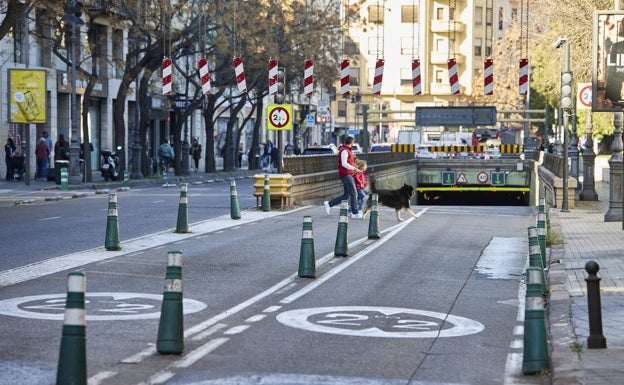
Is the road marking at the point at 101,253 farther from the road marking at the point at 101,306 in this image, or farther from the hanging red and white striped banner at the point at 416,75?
the hanging red and white striped banner at the point at 416,75

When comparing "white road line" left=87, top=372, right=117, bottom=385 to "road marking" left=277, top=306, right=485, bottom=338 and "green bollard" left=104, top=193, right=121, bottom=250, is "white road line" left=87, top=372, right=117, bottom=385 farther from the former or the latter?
"green bollard" left=104, top=193, right=121, bottom=250

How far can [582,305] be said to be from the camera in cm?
1374

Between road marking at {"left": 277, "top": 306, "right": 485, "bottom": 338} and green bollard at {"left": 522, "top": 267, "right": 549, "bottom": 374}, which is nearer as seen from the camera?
green bollard at {"left": 522, "top": 267, "right": 549, "bottom": 374}

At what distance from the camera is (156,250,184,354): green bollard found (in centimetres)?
1025

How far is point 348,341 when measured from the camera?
1146 centimetres

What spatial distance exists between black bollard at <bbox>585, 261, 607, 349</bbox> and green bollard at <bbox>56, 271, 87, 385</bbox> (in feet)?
13.0

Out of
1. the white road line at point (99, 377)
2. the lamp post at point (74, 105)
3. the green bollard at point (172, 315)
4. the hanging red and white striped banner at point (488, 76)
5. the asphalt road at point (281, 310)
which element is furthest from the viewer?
the lamp post at point (74, 105)

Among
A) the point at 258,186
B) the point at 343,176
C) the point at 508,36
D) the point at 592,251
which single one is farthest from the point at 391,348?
the point at 508,36

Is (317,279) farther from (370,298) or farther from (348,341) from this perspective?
(348,341)


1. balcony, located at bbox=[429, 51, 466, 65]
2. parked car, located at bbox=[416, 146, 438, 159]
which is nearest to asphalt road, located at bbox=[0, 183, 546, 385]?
parked car, located at bbox=[416, 146, 438, 159]

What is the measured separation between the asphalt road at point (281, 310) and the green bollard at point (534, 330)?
0.36ft

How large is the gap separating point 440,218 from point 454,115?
3473cm

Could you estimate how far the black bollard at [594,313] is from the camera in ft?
34.1

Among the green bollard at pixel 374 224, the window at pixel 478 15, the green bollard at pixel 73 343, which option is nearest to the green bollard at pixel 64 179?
the green bollard at pixel 374 224
